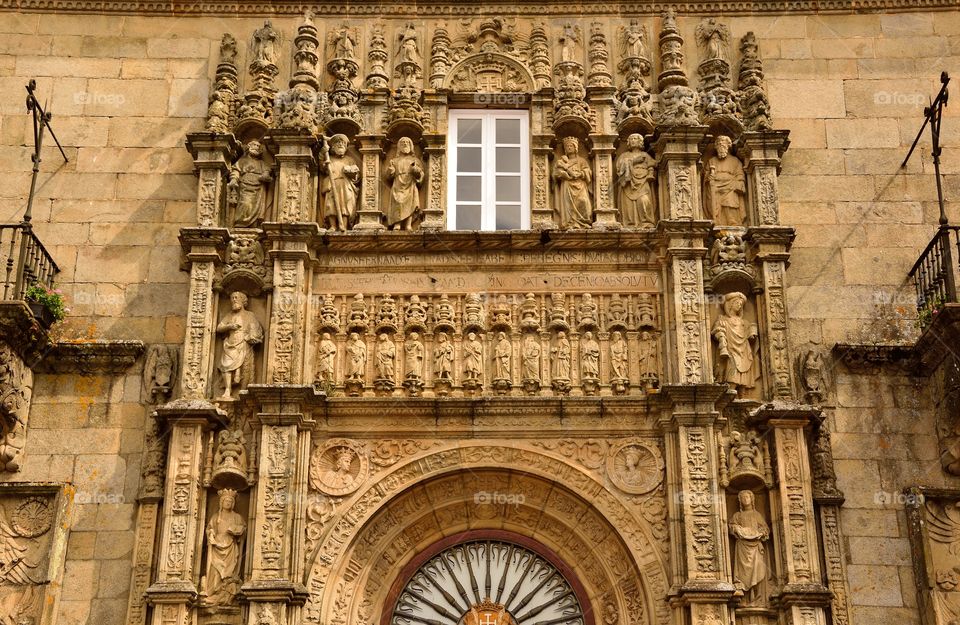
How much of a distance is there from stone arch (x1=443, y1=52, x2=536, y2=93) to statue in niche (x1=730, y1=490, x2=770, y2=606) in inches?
225

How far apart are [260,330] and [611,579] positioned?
4.74 meters

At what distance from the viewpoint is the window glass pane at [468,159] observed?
1627 cm

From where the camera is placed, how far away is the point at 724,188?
1582 centimetres

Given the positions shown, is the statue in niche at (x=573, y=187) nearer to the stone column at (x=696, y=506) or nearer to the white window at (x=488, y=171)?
the white window at (x=488, y=171)

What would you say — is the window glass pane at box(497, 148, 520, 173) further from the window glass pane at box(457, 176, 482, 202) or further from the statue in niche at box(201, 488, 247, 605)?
the statue in niche at box(201, 488, 247, 605)

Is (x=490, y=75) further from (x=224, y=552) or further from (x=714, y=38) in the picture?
(x=224, y=552)

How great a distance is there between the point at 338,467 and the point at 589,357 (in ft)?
9.83

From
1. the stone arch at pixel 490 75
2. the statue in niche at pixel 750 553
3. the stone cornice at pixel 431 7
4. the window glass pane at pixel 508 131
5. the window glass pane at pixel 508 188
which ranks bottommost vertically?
the statue in niche at pixel 750 553

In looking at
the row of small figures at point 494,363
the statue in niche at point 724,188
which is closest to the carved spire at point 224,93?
the row of small figures at point 494,363

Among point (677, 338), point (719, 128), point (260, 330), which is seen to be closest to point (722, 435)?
point (677, 338)

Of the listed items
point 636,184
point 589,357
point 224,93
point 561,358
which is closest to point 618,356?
point 589,357

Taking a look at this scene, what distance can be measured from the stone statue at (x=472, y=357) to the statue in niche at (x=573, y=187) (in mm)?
1805

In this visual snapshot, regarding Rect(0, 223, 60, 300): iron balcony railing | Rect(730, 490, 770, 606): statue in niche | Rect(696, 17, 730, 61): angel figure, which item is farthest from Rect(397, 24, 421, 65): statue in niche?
Rect(730, 490, 770, 606): statue in niche

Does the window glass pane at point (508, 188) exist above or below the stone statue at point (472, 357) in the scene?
above
